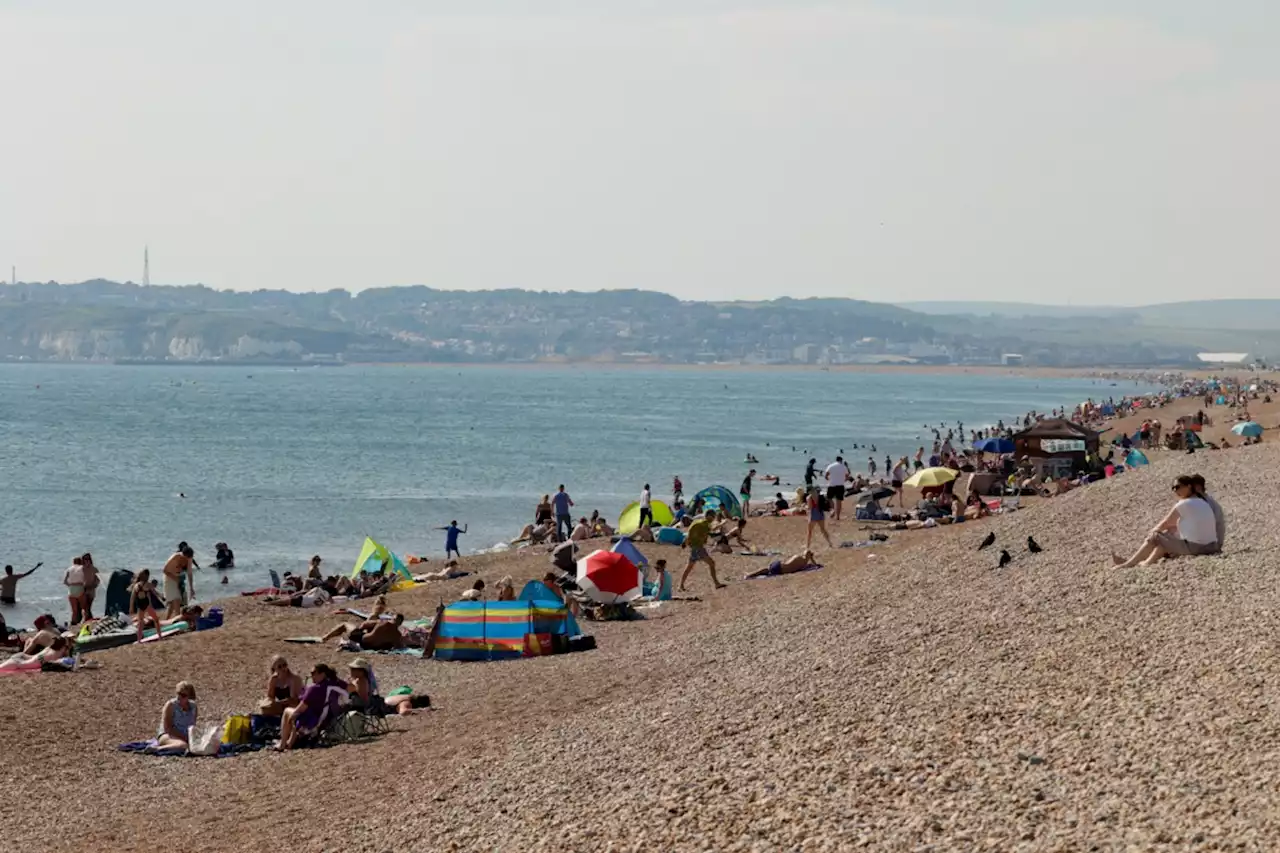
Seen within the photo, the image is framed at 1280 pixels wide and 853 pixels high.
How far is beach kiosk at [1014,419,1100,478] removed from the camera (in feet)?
121

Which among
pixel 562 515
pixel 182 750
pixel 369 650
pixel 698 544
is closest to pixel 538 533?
pixel 562 515

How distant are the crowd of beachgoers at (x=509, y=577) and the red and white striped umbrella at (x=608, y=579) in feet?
0.31

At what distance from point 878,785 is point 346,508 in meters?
37.0

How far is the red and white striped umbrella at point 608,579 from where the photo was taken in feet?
63.3

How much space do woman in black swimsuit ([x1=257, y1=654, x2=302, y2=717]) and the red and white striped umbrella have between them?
19.9 ft

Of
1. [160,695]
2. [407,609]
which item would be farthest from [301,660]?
[407,609]

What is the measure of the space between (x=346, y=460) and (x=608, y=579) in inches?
1845

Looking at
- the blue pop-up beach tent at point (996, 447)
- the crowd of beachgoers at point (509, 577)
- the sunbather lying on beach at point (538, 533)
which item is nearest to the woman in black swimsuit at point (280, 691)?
the crowd of beachgoers at point (509, 577)

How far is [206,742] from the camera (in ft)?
42.6

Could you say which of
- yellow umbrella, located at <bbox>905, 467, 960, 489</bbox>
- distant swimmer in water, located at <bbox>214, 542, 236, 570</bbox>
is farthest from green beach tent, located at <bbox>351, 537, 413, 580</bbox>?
yellow umbrella, located at <bbox>905, 467, 960, 489</bbox>

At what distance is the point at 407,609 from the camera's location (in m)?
21.0

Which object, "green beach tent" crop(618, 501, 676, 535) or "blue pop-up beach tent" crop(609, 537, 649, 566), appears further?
"green beach tent" crop(618, 501, 676, 535)

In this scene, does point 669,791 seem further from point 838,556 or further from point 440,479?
point 440,479

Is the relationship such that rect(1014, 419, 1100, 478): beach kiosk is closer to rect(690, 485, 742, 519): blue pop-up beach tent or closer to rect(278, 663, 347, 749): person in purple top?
rect(690, 485, 742, 519): blue pop-up beach tent
